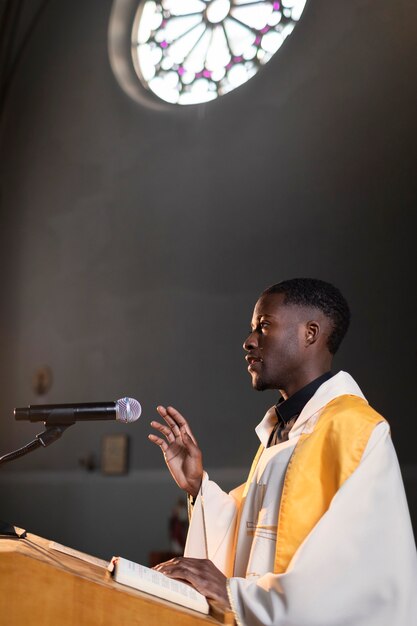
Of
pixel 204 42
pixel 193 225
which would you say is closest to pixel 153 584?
pixel 193 225

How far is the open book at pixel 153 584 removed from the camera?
1.70 m

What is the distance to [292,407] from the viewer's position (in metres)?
2.65

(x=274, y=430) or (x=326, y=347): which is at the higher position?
(x=326, y=347)

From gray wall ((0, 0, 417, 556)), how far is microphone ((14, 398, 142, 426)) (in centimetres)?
361

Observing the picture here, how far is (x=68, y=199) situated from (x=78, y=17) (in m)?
2.33

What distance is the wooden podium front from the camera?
1.53m

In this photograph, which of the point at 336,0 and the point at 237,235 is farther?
the point at 237,235

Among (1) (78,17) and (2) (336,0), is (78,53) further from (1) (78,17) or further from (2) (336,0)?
(2) (336,0)

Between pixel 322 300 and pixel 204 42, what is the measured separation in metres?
6.32

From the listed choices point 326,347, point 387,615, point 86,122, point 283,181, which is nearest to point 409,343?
point 283,181

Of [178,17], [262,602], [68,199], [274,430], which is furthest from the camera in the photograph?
[68,199]

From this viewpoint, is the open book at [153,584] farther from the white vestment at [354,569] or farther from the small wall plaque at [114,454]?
the small wall plaque at [114,454]

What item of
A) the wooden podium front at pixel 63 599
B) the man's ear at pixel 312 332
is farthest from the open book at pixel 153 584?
the man's ear at pixel 312 332

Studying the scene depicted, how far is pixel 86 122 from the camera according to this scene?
360 inches
